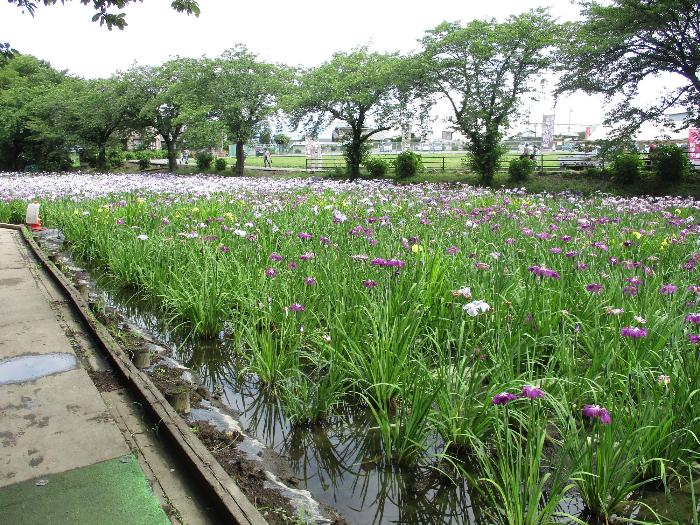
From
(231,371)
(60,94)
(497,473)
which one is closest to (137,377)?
(231,371)

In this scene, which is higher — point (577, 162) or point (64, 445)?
point (577, 162)

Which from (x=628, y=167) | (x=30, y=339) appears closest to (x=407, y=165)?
(x=628, y=167)

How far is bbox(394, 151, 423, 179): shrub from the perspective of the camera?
78.1 feet

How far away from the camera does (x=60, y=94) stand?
33062 millimetres

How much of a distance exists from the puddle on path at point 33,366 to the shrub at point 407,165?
69.6ft

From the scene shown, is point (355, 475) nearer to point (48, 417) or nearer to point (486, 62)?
point (48, 417)

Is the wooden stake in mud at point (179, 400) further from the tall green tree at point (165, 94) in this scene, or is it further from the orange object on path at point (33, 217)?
the tall green tree at point (165, 94)

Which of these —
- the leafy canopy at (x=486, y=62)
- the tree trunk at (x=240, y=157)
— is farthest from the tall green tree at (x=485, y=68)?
Result: the tree trunk at (x=240, y=157)

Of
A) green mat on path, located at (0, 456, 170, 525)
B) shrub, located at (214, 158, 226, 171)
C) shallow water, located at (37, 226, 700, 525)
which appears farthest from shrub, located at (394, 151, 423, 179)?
green mat on path, located at (0, 456, 170, 525)

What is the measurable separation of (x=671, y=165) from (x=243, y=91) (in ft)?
62.5

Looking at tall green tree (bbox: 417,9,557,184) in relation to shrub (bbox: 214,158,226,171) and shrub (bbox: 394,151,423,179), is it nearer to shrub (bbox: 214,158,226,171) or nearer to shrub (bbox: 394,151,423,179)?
shrub (bbox: 394,151,423,179)

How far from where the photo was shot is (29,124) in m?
33.1

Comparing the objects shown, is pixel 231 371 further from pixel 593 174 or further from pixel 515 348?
pixel 593 174

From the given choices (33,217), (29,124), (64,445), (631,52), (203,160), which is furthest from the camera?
(29,124)
